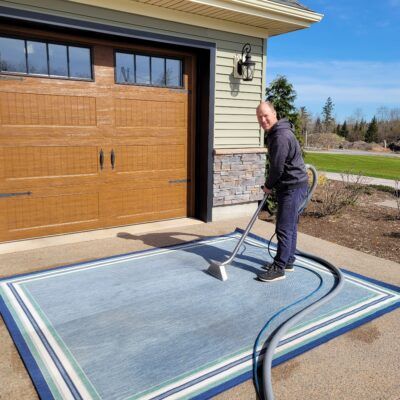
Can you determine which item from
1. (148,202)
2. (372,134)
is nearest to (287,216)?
(148,202)

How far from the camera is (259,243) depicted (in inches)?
172

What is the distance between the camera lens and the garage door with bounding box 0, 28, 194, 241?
13.1ft

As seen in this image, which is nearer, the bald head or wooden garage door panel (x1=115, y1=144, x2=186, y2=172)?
the bald head

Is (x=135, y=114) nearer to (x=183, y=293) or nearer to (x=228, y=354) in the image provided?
(x=183, y=293)

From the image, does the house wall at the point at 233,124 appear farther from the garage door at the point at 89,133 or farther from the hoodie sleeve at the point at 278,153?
the hoodie sleeve at the point at 278,153

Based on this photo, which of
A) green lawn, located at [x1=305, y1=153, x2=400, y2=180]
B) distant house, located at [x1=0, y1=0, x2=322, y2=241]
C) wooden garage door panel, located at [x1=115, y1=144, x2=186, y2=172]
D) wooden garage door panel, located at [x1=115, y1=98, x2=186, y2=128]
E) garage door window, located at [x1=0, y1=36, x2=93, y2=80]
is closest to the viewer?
garage door window, located at [x1=0, y1=36, x2=93, y2=80]

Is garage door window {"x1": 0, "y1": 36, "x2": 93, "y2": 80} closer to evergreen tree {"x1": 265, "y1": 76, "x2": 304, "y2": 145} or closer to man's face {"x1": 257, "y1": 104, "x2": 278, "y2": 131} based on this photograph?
man's face {"x1": 257, "y1": 104, "x2": 278, "y2": 131}

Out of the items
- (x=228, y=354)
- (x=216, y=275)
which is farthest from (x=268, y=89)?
(x=228, y=354)

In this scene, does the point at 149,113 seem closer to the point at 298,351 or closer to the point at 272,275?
the point at 272,275

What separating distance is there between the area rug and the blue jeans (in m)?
0.30

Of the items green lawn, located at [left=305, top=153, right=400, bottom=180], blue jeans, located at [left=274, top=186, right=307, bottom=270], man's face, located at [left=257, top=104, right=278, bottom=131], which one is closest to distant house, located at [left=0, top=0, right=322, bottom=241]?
man's face, located at [left=257, top=104, right=278, bottom=131]

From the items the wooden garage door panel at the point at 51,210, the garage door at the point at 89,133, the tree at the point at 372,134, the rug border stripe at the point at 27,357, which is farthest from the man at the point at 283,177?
the tree at the point at 372,134

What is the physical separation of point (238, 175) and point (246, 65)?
1.53m

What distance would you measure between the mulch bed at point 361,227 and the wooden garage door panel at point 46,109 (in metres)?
3.00
